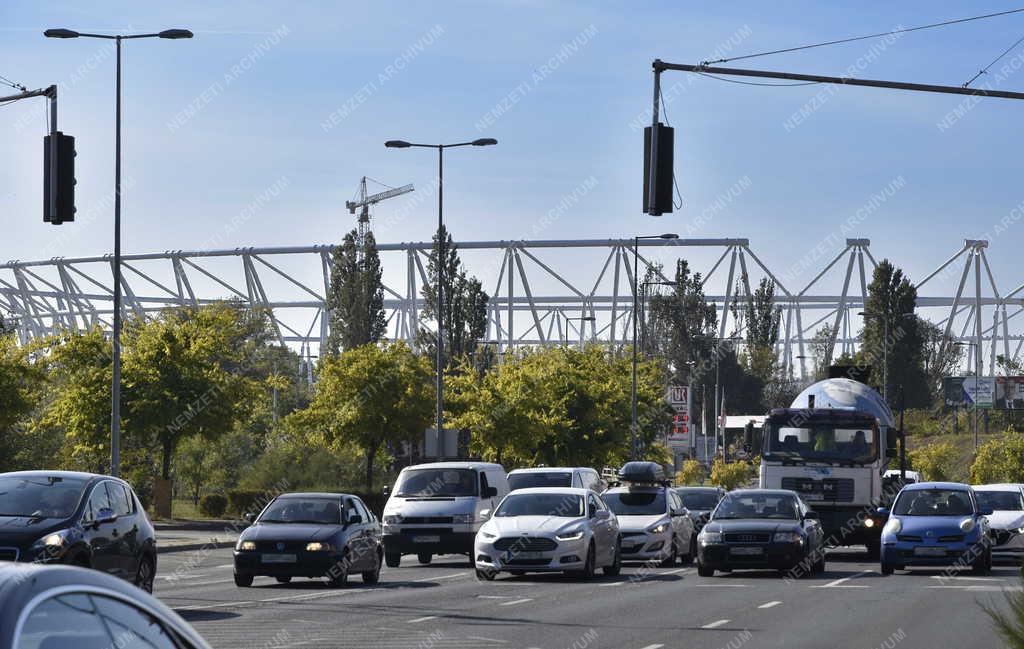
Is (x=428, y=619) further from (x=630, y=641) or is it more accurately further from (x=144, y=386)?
(x=144, y=386)

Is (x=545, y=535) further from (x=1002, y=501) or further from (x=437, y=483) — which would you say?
(x=1002, y=501)

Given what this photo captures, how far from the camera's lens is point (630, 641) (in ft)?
51.8

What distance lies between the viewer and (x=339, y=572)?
79.5 feet

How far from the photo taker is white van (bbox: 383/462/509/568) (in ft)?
99.8

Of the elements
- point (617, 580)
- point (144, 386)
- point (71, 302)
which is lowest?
point (617, 580)

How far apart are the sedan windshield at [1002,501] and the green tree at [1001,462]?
42550 millimetres

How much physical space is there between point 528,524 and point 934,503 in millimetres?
7569

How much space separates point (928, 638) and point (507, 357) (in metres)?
47.7

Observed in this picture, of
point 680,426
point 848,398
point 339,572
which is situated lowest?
point 339,572

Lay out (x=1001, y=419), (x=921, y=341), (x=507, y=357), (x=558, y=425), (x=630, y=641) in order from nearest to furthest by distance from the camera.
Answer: (x=630, y=641) → (x=558, y=425) → (x=507, y=357) → (x=921, y=341) → (x=1001, y=419)

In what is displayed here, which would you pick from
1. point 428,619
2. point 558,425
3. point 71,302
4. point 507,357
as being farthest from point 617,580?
point 71,302

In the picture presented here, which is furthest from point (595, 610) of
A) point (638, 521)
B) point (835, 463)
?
point (835, 463)

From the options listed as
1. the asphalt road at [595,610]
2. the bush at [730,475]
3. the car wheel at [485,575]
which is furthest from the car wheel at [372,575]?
the bush at [730,475]

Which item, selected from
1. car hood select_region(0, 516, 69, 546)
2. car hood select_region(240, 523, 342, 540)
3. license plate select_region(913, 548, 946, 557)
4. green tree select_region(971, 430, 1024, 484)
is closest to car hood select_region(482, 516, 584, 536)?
car hood select_region(240, 523, 342, 540)
